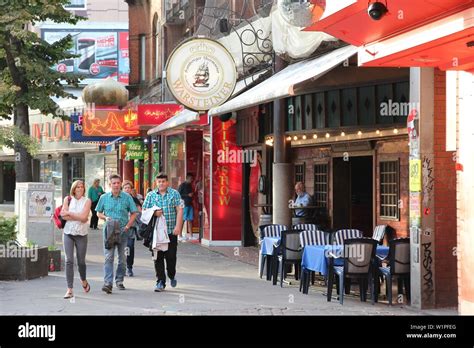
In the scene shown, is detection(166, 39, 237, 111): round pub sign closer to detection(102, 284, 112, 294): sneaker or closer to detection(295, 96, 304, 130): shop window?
detection(295, 96, 304, 130): shop window

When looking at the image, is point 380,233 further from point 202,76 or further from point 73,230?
point 73,230

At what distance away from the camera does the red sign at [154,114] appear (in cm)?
2786

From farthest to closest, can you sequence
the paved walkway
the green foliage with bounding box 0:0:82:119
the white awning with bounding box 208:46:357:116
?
the green foliage with bounding box 0:0:82:119, the white awning with bounding box 208:46:357:116, the paved walkway

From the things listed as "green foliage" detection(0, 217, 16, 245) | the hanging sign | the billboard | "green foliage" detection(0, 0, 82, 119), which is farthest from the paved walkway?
the billboard

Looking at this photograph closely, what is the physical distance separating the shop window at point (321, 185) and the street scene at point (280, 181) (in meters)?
0.07

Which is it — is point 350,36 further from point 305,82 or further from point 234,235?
point 234,235

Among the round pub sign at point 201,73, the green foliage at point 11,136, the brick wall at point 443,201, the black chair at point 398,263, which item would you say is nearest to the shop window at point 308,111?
the round pub sign at point 201,73

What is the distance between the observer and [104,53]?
2554 inches

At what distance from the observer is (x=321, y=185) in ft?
67.5

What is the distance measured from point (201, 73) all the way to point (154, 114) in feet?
28.9

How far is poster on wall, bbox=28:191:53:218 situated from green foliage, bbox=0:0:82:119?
257 inches

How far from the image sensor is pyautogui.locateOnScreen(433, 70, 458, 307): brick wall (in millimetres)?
13148

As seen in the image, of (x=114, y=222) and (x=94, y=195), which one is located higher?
(x=94, y=195)

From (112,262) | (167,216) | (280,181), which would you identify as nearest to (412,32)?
(167,216)
